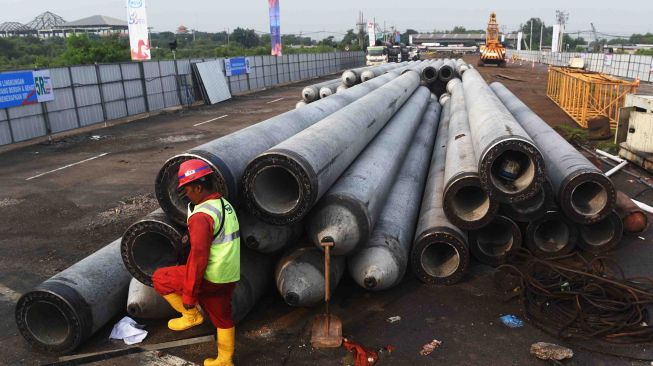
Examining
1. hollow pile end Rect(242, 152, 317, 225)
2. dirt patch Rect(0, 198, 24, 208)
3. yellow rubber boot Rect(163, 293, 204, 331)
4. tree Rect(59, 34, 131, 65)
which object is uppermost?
tree Rect(59, 34, 131, 65)

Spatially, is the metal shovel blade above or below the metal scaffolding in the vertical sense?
below

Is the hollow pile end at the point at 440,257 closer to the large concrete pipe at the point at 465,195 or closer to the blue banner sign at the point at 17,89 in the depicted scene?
the large concrete pipe at the point at 465,195

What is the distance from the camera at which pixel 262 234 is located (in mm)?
5406

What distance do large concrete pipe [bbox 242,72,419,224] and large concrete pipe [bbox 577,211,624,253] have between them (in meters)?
3.66

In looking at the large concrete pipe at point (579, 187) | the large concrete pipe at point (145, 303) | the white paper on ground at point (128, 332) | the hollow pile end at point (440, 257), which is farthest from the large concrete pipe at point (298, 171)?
the large concrete pipe at point (579, 187)

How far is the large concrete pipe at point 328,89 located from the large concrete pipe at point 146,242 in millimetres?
11739

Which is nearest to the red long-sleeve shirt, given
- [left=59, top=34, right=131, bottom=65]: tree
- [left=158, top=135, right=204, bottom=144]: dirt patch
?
[left=158, top=135, right=204, bottom=144]: dirt patch

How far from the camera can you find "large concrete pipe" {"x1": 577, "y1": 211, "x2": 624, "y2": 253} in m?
7.06

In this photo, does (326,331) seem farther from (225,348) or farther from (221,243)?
(221,243)

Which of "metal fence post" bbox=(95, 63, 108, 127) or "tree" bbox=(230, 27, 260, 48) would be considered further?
"tree" bbox=(230, 27, 260, 48)

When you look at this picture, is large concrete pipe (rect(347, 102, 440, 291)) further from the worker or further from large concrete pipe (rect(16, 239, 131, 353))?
large concrete pipe (rect(16, 239, 131, 353))

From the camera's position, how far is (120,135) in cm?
1948

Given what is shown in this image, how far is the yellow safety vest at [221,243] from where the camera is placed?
441 centimetres

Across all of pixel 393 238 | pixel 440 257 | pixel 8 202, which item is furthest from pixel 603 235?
pixel 8 202
